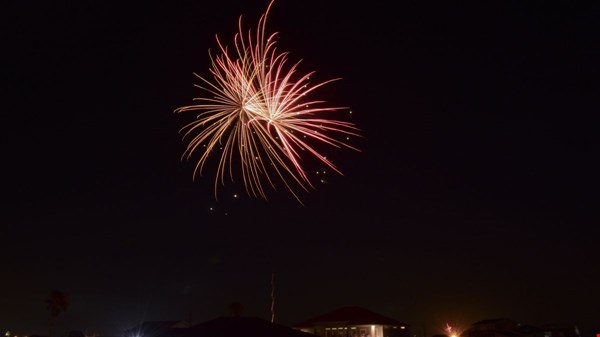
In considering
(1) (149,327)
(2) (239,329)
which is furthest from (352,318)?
(1) (149,327)

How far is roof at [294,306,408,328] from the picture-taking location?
5519 cm

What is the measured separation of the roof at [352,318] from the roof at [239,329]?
80.9 ft

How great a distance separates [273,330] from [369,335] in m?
26.5

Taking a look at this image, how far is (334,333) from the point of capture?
5522cm

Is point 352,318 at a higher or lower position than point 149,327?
lower

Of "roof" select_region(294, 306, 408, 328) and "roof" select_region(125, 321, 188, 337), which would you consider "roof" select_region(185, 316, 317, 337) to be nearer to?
"roof" select_region(294, 306, 408, 328)

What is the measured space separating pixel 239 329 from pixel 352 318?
27.8 metres

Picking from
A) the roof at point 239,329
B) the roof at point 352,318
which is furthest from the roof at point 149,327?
the roof at point 239,329

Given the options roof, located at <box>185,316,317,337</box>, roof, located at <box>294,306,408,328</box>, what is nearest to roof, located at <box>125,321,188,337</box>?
roof, located at <box>294,306,408,328</box>

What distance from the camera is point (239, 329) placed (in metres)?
30.2

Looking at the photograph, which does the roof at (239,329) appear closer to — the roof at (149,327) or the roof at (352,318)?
the roof at (352,318)

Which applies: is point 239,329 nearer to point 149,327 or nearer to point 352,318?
point 352,318

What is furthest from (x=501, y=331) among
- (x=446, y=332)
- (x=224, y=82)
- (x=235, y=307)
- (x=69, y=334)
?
(x=69, y=334)

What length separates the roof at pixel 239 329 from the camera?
97.6 feet
